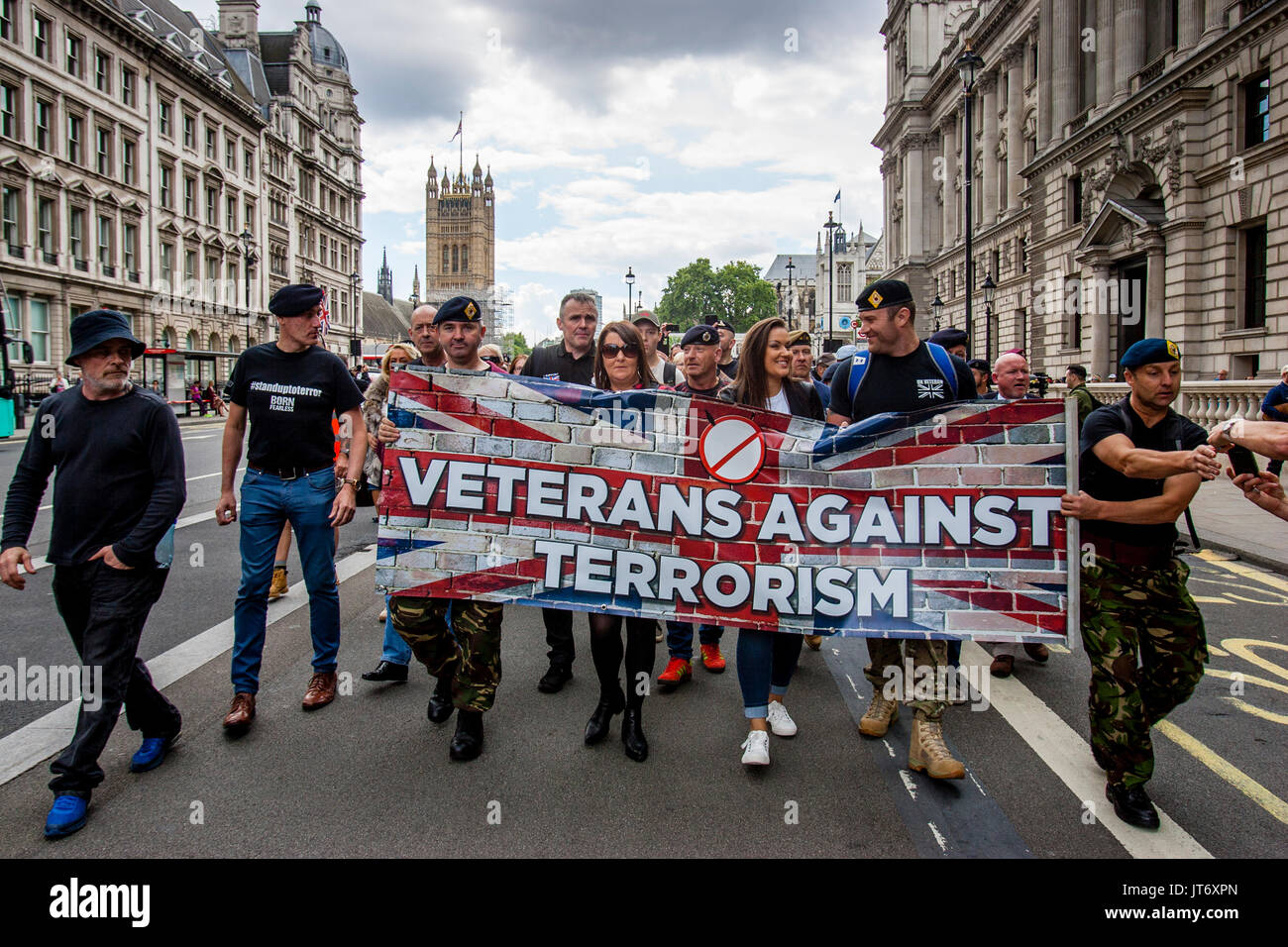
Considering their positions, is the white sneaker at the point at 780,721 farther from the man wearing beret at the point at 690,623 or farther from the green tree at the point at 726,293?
the green tree at the point at 726,293

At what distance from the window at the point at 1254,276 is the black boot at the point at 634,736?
25426 mm

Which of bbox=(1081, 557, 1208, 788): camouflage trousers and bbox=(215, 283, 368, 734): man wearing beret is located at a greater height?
bbox=(215, 283, 368, 734): man wearing beret

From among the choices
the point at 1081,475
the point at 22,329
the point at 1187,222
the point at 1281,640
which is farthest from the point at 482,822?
the point at 22,329

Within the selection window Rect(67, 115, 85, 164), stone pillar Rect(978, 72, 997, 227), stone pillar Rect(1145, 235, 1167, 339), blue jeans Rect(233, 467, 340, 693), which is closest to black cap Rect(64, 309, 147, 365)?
blue jeans Rect(233, 467, 340, 693)

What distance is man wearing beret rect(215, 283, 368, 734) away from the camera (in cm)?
436

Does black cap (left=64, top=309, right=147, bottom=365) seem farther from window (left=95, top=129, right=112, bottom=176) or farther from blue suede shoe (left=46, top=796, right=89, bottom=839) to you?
window (left=95, top=129, right=112, bottom=176)

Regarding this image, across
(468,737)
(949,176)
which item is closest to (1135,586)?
(468,737)

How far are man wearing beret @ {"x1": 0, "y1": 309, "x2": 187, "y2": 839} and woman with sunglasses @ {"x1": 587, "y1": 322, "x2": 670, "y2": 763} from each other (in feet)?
6.53

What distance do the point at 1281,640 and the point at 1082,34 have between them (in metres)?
34.3

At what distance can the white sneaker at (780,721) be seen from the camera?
423 centimetres

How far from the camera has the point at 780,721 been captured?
4.28 meters

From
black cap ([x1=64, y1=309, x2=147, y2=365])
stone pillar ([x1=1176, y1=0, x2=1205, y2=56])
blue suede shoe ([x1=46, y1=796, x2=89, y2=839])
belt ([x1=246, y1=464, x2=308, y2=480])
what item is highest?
stone pillar ([x1=1176, y1=0, x2=1205, y2=56])

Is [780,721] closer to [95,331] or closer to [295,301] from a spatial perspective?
[295,301]

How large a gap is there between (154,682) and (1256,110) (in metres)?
28.4
